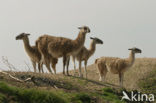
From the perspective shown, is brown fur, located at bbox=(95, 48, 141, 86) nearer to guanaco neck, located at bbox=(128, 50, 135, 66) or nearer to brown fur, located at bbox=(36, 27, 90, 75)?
guanaco neck, located at bbox=(128, 50, 135, 66)

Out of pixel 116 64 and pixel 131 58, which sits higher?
pixel 131 58

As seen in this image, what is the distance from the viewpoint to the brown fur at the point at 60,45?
747 inches

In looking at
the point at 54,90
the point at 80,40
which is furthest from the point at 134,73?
the point at 54,90

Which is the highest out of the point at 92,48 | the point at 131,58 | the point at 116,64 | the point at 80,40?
the point at 80,40

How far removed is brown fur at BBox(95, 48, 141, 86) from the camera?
21.1 meters

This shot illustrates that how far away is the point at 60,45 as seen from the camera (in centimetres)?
1903

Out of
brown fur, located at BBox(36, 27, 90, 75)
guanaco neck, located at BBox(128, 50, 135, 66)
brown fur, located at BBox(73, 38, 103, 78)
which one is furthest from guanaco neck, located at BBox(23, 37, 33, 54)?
guanaco neck, located at BBox(128, 50, 135, 66)

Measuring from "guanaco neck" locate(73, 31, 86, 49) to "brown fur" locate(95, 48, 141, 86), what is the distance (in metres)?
3.19

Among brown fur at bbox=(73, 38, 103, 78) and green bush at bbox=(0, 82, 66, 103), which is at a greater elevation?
brown fur at bbox=(73, 38, 103, 78)

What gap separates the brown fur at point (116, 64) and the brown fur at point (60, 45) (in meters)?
3.23

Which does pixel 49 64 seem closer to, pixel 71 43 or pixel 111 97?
pixel 71 43

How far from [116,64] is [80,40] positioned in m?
3.41

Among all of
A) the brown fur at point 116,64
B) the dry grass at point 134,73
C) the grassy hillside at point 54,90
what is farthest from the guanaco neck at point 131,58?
the dry grass at point 134,73

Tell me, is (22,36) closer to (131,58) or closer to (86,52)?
(86,52)
